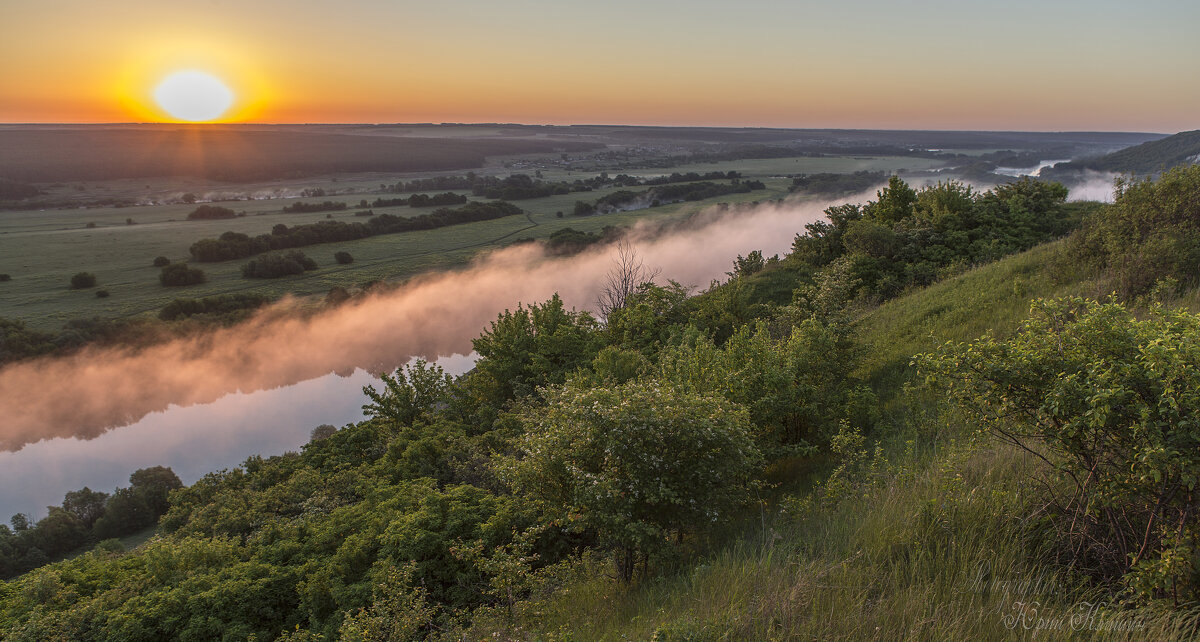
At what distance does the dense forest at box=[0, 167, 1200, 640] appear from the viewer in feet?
11.9

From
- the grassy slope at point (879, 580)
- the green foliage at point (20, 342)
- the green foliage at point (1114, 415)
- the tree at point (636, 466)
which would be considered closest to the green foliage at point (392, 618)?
A: the grassy slope at point (879, 580)

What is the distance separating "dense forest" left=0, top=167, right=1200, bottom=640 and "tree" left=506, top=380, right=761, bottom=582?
0.03 metres

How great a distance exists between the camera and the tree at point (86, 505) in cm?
2253

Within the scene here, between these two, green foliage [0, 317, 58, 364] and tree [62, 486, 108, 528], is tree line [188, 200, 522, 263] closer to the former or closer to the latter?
green foliage [0, 317, 58, 364]

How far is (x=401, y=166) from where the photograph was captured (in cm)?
16525

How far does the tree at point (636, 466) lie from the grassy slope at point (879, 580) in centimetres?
55

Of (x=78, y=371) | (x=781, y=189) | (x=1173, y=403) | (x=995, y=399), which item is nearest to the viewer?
(x=1173, y=403)

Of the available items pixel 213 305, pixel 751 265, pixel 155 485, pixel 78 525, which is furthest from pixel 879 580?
pixel 213 305

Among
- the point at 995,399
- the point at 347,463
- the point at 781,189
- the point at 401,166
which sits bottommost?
the point at 347,463

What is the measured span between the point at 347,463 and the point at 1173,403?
1882 cm

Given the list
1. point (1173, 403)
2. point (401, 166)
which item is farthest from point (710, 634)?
point (401, 166)

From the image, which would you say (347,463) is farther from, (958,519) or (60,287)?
(60,287)

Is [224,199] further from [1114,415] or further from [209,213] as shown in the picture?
[1114,415]

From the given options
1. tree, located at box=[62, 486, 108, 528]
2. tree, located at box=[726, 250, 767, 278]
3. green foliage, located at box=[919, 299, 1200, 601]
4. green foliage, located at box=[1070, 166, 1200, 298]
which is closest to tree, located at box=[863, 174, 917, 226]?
tree, located at box=[726, 250, 767, 278]
